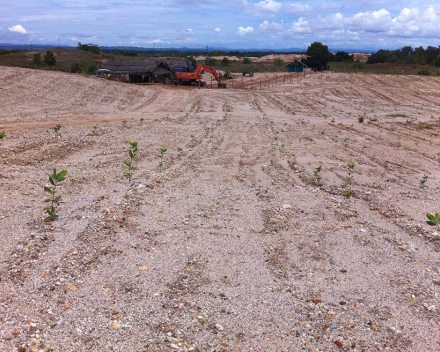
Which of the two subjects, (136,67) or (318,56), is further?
(318,56)

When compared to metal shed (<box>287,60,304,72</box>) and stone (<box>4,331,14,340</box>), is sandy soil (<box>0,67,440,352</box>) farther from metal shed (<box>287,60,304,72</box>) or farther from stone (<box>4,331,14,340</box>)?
metal shed (<box>287,60,304,72</box>)

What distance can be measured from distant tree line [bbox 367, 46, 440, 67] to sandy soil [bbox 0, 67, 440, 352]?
53615 mm

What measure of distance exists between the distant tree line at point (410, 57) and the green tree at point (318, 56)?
19.7 meters

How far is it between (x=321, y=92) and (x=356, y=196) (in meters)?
22.0

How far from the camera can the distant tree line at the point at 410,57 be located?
184 ft

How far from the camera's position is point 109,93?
22.6m

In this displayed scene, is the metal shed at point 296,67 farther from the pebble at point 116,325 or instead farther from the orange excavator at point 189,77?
the pebble at point 116,325

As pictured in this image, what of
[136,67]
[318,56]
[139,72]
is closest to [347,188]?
[139,72]

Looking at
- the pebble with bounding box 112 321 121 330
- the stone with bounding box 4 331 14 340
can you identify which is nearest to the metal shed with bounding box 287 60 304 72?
the pebble with bounding box 112 321 121 330

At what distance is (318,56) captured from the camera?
45562 millimetres

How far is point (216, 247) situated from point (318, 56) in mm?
→ 45753

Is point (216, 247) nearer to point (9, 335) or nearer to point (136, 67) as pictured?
point (9, 335)

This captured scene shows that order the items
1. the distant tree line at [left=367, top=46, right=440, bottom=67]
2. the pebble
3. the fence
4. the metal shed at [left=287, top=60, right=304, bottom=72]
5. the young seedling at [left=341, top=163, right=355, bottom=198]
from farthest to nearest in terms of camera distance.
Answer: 1. the distant tree line at [left=367, top=46, right=440, bottom=67]
2. the metal shed at [left=287, top=60, right=304, bottom=72]
3. the fence
4. the young seedling at [left=341, top=163, right=355, bottom=198]
5. the pebble

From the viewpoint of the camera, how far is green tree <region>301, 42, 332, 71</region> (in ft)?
148
